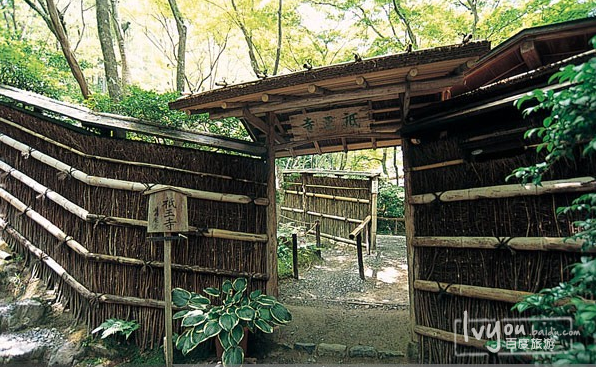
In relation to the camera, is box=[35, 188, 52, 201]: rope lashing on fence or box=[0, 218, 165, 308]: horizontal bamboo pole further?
box=[35, 188, 52, 201]: rope lashing on fence

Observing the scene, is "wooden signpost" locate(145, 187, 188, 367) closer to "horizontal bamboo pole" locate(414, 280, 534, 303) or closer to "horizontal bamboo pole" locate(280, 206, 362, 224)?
"horizontal bamboo pole" locate(414, 280, 534, 303)

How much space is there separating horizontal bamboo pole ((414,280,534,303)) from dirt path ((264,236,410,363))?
98cm

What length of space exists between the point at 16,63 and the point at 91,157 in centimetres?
327

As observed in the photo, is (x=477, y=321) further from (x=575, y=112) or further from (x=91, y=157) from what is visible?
(x=91, y=157)

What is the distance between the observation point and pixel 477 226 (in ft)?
10.1

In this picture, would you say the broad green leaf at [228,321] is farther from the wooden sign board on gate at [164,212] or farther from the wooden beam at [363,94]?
the wooden beam at [363,94]

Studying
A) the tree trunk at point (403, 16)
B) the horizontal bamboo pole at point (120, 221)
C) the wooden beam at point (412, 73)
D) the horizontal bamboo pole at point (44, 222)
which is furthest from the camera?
the tree trunk at point (403, 16)

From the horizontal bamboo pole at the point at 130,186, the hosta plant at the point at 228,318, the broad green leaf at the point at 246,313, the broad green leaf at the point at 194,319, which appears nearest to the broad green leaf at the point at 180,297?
the hosta plant at the point at 228,318

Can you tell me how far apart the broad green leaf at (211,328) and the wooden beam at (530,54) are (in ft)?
14.2

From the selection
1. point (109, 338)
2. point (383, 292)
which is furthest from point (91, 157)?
point (383, 292)

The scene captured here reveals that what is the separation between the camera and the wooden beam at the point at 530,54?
3086 millimetres

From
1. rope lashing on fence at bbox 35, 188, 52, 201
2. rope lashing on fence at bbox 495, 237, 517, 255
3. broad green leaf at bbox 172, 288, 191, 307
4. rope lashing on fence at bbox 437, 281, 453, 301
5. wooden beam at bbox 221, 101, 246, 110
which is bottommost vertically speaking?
broad green leaf at bbox 172, 288, 191, 307

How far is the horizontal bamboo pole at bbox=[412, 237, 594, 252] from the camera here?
8.02 feet

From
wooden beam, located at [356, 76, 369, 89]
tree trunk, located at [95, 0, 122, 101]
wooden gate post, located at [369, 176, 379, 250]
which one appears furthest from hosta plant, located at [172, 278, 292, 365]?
wooden gate post, located at [369, 176, 379, 250]
